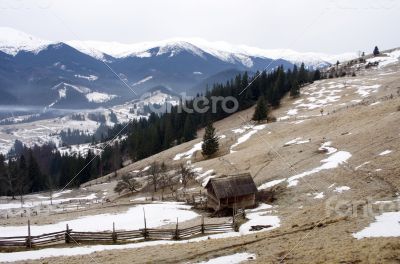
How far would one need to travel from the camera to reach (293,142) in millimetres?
76000

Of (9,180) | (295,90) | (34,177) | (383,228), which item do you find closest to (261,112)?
(295,90)

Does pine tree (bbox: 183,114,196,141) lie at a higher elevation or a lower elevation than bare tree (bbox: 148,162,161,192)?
higher

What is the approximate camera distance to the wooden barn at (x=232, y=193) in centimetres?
5297

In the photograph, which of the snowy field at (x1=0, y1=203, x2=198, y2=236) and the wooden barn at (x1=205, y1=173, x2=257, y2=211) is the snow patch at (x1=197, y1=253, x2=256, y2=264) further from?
the wooden barn at (x1=205, y1=173, x2=257, y2=211)

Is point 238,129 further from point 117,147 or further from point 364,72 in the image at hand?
point 364,72

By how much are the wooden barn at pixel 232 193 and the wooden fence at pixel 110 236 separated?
14197 millimetres

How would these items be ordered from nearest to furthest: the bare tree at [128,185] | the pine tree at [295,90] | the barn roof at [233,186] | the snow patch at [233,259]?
the snow patch at [233,259], the barn roof at [233,186], the bare tree at [128,185], the pine tree at [295,90]

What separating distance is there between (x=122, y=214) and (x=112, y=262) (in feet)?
89.7

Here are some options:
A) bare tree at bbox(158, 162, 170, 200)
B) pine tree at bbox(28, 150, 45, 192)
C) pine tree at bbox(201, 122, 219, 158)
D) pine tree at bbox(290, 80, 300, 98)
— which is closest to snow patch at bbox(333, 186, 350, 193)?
bare tree at bbox(158, 162, 170, 200)

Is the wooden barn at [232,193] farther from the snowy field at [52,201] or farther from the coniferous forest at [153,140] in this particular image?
the coniferous forest at [153,140]

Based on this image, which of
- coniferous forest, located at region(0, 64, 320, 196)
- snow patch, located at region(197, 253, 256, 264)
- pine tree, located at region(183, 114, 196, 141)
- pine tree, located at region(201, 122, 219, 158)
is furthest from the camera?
pine tree, located at region(183, 114, 196, 141)

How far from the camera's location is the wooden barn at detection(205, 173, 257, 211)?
174 ft

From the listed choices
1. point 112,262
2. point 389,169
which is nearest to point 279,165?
point 389,169

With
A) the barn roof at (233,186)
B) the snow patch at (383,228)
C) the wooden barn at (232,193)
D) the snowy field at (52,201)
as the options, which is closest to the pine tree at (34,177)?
the snowy field at (52,201)
